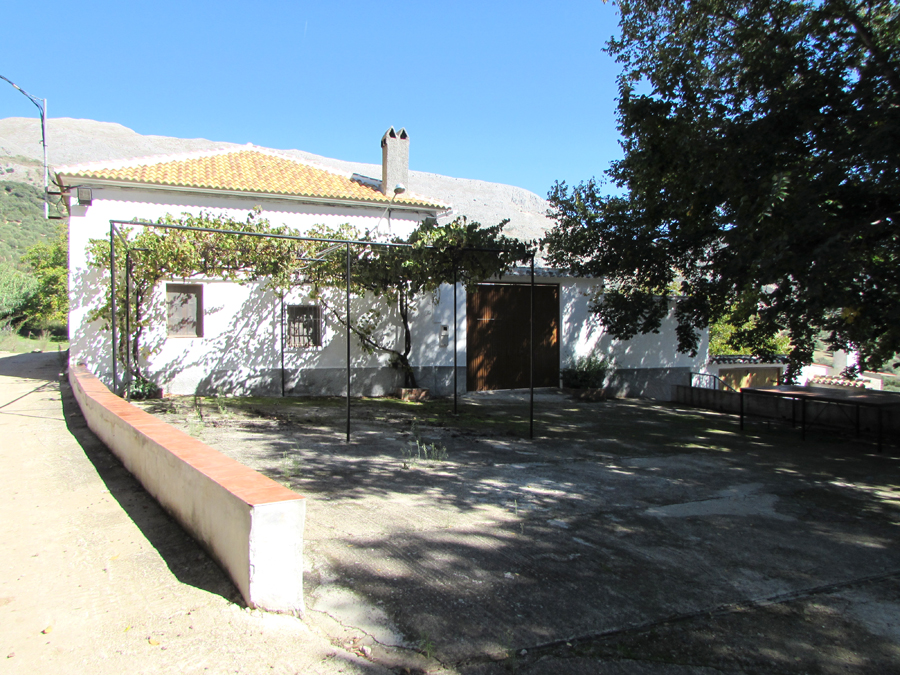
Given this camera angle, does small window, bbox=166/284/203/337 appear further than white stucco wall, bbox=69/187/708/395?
Yes

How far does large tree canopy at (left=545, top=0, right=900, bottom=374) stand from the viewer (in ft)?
20.6

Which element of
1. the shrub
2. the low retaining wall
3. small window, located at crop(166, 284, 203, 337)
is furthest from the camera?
the shrub

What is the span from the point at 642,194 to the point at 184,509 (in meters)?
8.09

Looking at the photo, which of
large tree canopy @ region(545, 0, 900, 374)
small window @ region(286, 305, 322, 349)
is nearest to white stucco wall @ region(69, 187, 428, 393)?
small window @ region(286, 305, 322, 349)

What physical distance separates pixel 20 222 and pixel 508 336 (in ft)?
185

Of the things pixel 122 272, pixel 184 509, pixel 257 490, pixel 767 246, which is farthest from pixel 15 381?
pixel 767 246

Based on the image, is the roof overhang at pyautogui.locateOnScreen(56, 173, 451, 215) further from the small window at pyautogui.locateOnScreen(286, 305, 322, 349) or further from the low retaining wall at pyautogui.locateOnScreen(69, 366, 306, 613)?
the low retaining wall at pyautogui.locateOnScreen(69, 366, 306, 613)

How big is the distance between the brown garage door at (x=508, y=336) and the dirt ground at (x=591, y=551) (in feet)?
19.4

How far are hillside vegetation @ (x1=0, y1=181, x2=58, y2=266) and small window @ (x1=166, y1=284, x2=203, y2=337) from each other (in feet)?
127

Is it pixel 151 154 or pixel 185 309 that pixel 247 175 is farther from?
pixel 151 154

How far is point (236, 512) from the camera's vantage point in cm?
311

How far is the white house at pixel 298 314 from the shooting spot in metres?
12.1

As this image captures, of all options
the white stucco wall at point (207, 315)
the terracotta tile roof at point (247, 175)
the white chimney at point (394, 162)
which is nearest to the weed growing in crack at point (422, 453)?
the white stucco wall at point (207, 315)

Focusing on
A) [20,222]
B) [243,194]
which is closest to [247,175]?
[243,194]
